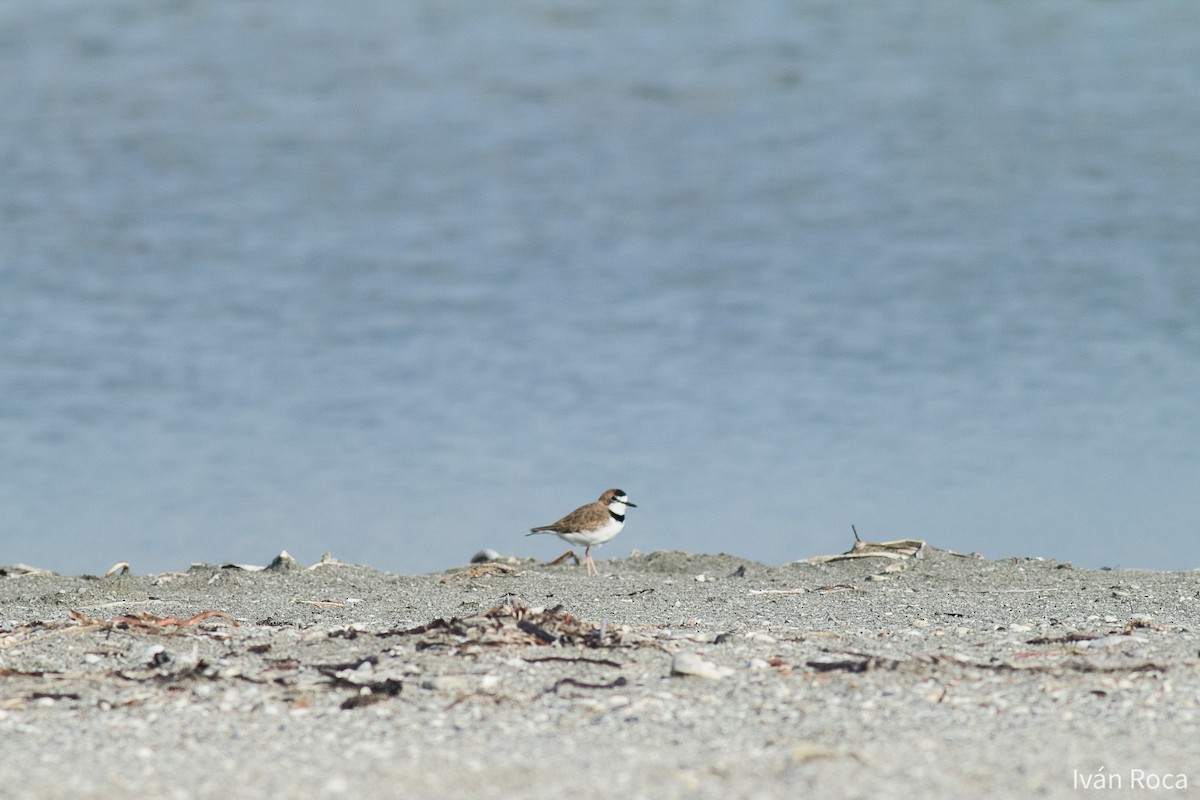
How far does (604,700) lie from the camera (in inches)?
174

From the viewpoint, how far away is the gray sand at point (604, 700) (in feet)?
11.8

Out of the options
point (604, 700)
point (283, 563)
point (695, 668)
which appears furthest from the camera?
point (283, 563)

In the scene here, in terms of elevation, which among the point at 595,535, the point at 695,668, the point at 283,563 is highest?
the point at 595,535

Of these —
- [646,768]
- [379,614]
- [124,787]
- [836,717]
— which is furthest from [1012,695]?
[379,614]

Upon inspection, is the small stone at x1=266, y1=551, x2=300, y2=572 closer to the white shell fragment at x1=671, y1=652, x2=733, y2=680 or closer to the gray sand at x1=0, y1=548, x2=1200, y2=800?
the gray sand at x1=0, y1=548, x2=1200, y2=800

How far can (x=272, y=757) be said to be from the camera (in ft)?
12.7

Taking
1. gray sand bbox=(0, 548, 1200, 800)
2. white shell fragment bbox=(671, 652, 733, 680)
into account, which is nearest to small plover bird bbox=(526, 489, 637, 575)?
gray sand bbox=(0, 548, 1200, 800)

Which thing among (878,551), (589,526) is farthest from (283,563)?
(878,551)

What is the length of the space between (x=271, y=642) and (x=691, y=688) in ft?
6.10

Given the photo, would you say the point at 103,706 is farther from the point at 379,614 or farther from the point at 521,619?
the point at 379,614

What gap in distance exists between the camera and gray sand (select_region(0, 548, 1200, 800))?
3.60m

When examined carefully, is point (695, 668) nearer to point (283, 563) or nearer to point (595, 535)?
point (283, 563)

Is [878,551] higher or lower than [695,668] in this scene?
higher

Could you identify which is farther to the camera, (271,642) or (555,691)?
(271,642)
